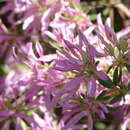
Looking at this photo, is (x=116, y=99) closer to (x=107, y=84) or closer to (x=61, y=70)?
(x=107, y=84)

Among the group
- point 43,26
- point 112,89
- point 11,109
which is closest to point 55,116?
point 11,109

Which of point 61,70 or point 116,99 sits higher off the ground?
point 61,70

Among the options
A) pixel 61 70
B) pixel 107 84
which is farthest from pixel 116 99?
pixel 61 70

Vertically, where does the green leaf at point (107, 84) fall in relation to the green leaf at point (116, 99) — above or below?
above

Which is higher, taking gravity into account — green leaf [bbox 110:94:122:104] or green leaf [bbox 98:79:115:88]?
green leaf [bbox 98:79:115:88]

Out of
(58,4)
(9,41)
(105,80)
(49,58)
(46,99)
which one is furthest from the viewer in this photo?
(9,41)

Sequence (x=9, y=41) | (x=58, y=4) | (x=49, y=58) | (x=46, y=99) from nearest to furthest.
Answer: (x=49, y=58)
(x=46, y=99)
(x=58, y=4)
(x=9, y=41)

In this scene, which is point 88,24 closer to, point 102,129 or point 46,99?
point 46,99

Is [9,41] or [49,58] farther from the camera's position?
[9,41]
